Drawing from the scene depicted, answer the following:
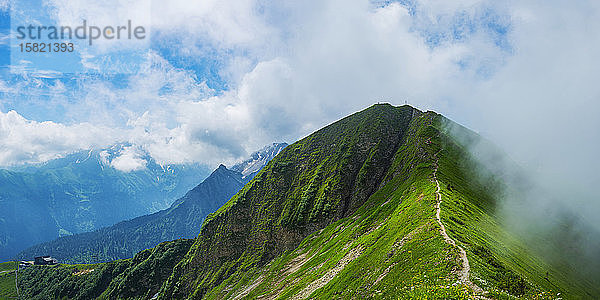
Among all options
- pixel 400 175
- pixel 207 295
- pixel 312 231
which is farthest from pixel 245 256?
pixel 400 175

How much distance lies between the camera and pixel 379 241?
74.3 m

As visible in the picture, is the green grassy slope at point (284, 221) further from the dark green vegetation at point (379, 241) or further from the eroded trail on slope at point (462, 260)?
the eroded trail on slope at point (462, 260)

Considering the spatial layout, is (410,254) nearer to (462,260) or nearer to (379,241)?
(462,260)

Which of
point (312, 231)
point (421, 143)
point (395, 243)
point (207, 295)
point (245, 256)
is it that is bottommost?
point (207, 295)

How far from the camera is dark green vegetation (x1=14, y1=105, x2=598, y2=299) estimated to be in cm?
4067

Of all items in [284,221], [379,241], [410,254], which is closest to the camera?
[410,254]

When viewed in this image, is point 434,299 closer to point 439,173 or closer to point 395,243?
point 395,243

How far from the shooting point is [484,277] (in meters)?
34.1

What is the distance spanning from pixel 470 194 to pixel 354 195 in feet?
225

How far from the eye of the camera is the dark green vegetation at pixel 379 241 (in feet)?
133

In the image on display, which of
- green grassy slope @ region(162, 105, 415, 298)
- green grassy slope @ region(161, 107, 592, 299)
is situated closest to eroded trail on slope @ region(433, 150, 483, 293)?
green grassy slope @ region(161, 107, 592, 299)

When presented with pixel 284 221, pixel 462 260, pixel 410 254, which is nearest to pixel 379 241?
pixel 410 254

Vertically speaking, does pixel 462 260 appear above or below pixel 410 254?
above

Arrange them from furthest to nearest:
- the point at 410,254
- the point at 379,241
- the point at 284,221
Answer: the point at 284,221
the point at 379,241
the point at 410,254
